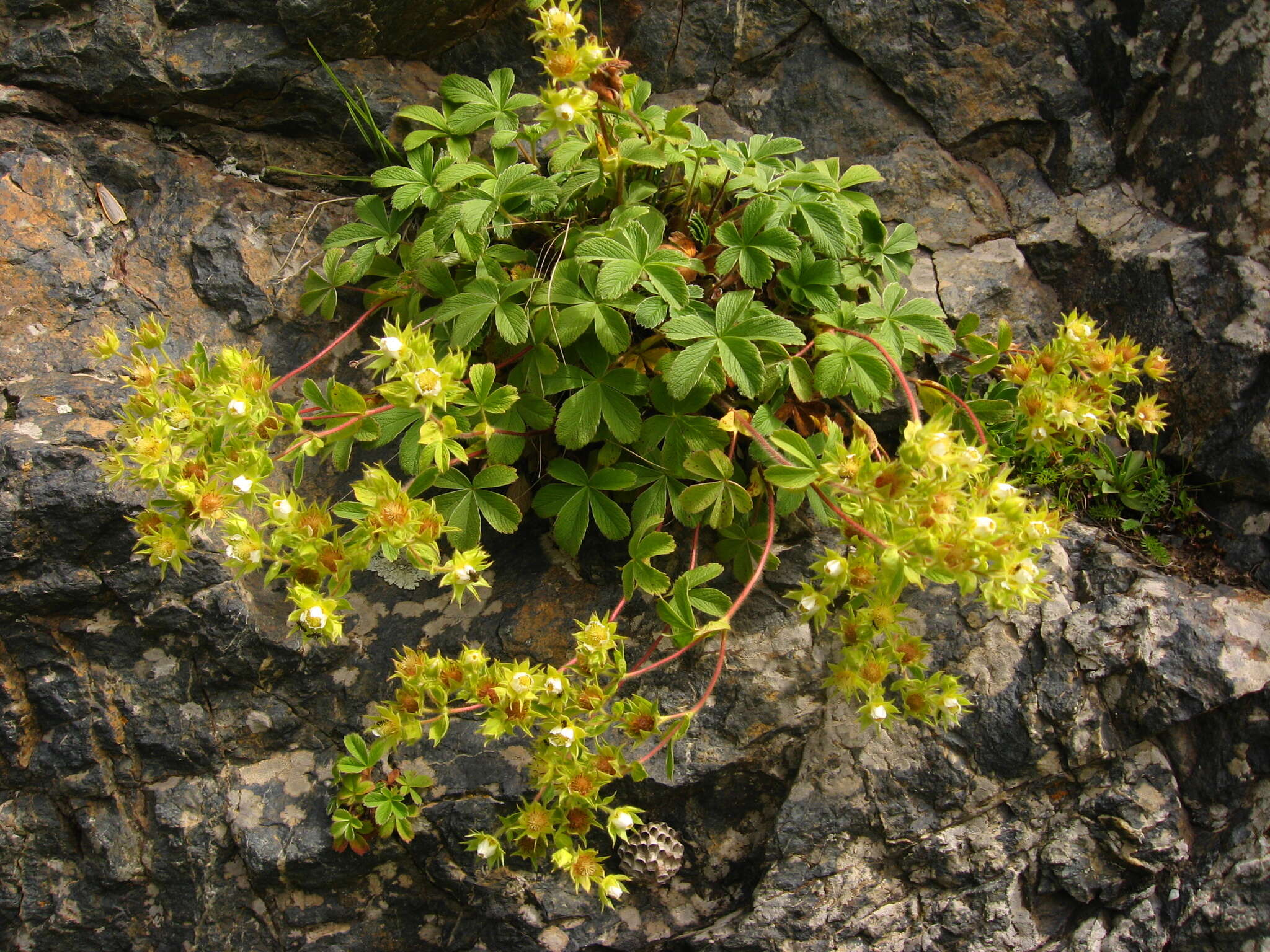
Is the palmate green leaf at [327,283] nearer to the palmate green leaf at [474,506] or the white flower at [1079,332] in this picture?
the palmate green leaf at [474,506]

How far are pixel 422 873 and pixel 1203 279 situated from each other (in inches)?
139

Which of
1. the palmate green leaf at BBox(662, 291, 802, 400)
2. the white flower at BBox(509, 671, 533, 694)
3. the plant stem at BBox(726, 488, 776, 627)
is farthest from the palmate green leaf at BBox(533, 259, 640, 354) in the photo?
the white flower at BBox(509, 671, 533, 694)

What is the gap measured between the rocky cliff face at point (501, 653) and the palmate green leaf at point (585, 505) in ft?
0.98

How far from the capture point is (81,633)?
292cm

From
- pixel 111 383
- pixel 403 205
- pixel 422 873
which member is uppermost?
pixel 403 205

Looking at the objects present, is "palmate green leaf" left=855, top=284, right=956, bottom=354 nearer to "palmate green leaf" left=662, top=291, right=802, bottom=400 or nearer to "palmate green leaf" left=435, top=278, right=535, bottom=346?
"palmate green leaf" left=662, top=291, right=802, bottom=400

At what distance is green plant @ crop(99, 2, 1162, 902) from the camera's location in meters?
2.41

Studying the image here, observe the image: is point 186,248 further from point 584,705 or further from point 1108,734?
point 1108,734

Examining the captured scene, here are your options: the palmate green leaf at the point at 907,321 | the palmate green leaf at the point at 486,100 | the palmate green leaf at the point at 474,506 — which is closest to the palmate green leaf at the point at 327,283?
the palmate green leaf at the point at 486,100

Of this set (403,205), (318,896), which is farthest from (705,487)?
(318,896)

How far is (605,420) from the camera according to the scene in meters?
2.87

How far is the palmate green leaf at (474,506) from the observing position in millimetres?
2781

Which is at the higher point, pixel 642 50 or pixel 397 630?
pixel 642 50

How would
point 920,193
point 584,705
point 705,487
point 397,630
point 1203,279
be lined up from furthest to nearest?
point 920,193, point 1203,279, point 397,630, point 705,487, point 584,705
